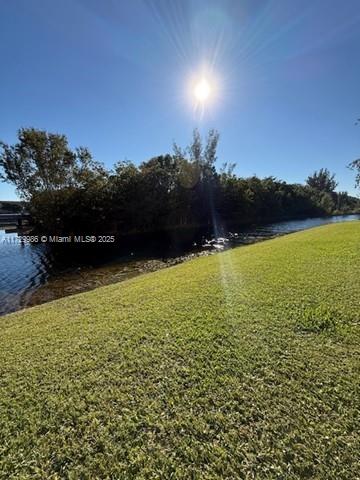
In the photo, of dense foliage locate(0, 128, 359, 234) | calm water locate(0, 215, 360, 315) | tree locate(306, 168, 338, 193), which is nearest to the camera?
calm water locate(0, 215, 360, 315)

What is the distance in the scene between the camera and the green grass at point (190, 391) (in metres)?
1.83

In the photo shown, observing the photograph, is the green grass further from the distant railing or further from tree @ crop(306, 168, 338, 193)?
tree @ crop(306, 168, 338, 193)

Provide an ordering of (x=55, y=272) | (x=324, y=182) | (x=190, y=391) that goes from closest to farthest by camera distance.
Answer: (x=190, y=391)
(x=55, y=272)
(x=324, y=182)

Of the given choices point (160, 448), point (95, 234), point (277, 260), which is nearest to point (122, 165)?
point (95, 234)

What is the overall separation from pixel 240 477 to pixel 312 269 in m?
5.35

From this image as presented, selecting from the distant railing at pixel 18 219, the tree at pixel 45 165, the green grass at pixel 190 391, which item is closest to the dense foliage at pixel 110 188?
the tree at pixel 45 165

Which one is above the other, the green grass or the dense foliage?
the dense foliage

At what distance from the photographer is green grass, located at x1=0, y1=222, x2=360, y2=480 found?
183cm

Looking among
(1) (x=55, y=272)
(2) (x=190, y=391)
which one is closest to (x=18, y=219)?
(1) (x=55, y=272)

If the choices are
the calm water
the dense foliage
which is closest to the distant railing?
the dense foliage

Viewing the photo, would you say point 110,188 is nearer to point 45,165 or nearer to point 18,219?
point 45,165

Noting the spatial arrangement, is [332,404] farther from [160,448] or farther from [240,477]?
[160,448]

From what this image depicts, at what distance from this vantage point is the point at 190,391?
2.45 metres

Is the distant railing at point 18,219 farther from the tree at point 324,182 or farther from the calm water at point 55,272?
the tree at point 324,182
